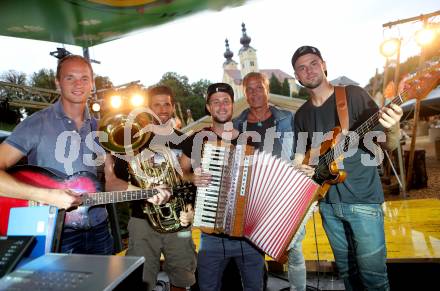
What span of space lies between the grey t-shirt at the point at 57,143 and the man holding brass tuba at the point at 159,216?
12.1 inches

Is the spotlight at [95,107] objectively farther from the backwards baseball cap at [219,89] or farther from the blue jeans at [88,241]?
the blue jeans at [88,241]

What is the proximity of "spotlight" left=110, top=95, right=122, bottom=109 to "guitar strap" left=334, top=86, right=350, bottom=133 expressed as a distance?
28.2 ft

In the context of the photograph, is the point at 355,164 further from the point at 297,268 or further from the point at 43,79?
the point at 43,79

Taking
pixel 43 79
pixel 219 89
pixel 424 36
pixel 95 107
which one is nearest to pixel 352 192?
pixel 219 89

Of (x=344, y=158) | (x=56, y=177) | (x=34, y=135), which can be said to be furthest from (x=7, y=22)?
(x=344, y=158)

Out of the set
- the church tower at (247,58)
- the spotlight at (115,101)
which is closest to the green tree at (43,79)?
the spotlight at (115,101)

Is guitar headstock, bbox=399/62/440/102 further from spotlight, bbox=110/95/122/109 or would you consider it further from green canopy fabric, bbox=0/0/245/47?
spotlight, bbox=110/95/122/109

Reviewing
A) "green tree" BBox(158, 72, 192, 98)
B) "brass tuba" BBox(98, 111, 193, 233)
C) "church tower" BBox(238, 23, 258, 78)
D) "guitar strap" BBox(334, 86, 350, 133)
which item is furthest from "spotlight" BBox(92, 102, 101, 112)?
"church tower" BBox(238, 23, 258, 78)

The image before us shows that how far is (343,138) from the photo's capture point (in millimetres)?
2389

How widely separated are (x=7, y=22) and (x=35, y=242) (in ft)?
10.3

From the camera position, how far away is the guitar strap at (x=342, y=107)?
7.92ft

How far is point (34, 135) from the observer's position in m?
2.15

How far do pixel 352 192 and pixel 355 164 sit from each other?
9.6 inches

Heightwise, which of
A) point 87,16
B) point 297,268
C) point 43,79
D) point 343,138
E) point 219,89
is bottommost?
point 297,268
